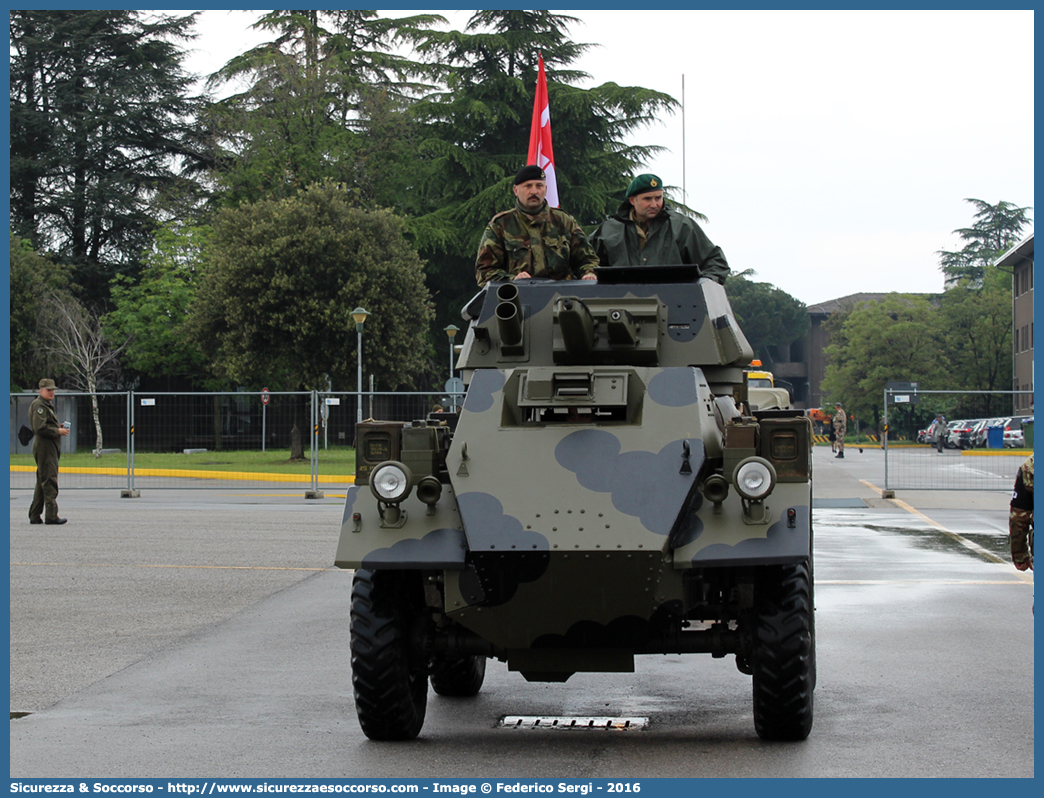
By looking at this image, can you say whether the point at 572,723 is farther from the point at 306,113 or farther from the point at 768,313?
the point at 768,313

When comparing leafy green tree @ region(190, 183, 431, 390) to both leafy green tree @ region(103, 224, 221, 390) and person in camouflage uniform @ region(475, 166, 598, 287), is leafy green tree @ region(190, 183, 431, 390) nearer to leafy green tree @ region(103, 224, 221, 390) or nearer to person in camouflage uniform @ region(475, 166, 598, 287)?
leafy green tree @ region(103, 224, 221, 390)

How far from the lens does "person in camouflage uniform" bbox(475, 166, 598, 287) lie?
325 inches

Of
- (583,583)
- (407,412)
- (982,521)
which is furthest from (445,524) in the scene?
(407,412)

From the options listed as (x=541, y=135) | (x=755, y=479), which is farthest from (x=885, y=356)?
(x=755, y=479)

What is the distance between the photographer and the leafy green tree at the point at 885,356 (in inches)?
2849

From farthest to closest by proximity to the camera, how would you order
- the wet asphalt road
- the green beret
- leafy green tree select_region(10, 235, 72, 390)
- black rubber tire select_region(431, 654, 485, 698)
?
leafy green tree select_region(10, 235, 72, 390) < the green beret < black rubber tire select_region(431, 654, 485, 698) < the wet asphalt road

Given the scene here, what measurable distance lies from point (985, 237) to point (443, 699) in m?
96.7

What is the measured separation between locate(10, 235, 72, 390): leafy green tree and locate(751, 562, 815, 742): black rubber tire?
132ft

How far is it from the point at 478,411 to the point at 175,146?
48053mm

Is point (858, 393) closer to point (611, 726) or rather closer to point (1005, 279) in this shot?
point (1005, 279)

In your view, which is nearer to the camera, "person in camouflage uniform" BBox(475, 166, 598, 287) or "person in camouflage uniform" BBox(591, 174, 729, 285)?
"person in camouflage uniform" BBox(475, 166, 598, 287)

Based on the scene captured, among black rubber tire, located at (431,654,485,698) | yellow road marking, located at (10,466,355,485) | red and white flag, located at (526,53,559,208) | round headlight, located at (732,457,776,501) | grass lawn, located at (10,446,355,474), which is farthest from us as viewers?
red and white flag, located at (526,53,559,208)

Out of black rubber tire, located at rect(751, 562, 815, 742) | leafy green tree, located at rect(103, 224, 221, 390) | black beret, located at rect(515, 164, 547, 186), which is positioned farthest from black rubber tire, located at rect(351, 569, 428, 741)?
leafy green tree, located at rect(103, 224, 221, 390)

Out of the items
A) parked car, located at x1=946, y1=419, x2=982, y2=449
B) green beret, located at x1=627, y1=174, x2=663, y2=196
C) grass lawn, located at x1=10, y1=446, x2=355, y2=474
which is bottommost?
grass lawn, located at x1=10, y1=446, x2=355, y2=474
